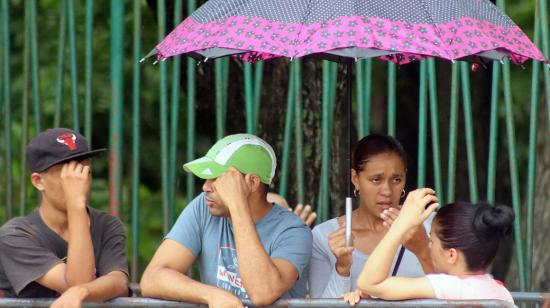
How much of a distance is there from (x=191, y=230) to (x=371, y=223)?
2.58 feet

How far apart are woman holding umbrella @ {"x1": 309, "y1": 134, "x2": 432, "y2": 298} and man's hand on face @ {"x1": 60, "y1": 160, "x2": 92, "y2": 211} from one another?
97cm

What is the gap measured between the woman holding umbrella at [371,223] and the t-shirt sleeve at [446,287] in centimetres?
38

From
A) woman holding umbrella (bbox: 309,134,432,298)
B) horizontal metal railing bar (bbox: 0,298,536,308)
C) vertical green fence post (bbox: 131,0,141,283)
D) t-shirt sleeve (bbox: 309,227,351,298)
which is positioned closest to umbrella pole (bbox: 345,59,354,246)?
woman holding umbrella (bbox: 309,134,432,298)

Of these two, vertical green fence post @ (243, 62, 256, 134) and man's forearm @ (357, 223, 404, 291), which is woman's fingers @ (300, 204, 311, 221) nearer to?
vertical green fence post @ (243, 62, 256, 134)

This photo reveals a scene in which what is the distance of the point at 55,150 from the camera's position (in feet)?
15.3

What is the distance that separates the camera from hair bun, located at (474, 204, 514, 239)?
4332mm

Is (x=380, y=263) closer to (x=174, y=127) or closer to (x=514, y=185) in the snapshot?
(x=514, y=185)

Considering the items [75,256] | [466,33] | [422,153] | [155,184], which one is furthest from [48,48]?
[466,33]

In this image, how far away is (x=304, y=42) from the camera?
4.14 m

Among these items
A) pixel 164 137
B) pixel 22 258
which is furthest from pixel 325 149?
pixel 22 258

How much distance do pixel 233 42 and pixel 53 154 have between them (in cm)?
91

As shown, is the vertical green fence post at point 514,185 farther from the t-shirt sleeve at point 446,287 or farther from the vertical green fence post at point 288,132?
the t-shirt sleeve at point 446,287

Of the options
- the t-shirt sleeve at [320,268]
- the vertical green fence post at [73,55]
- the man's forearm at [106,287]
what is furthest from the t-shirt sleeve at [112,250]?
the vertical green fence post at [73,55]

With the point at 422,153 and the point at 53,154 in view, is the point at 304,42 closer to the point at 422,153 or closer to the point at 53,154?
the point at 53,154
